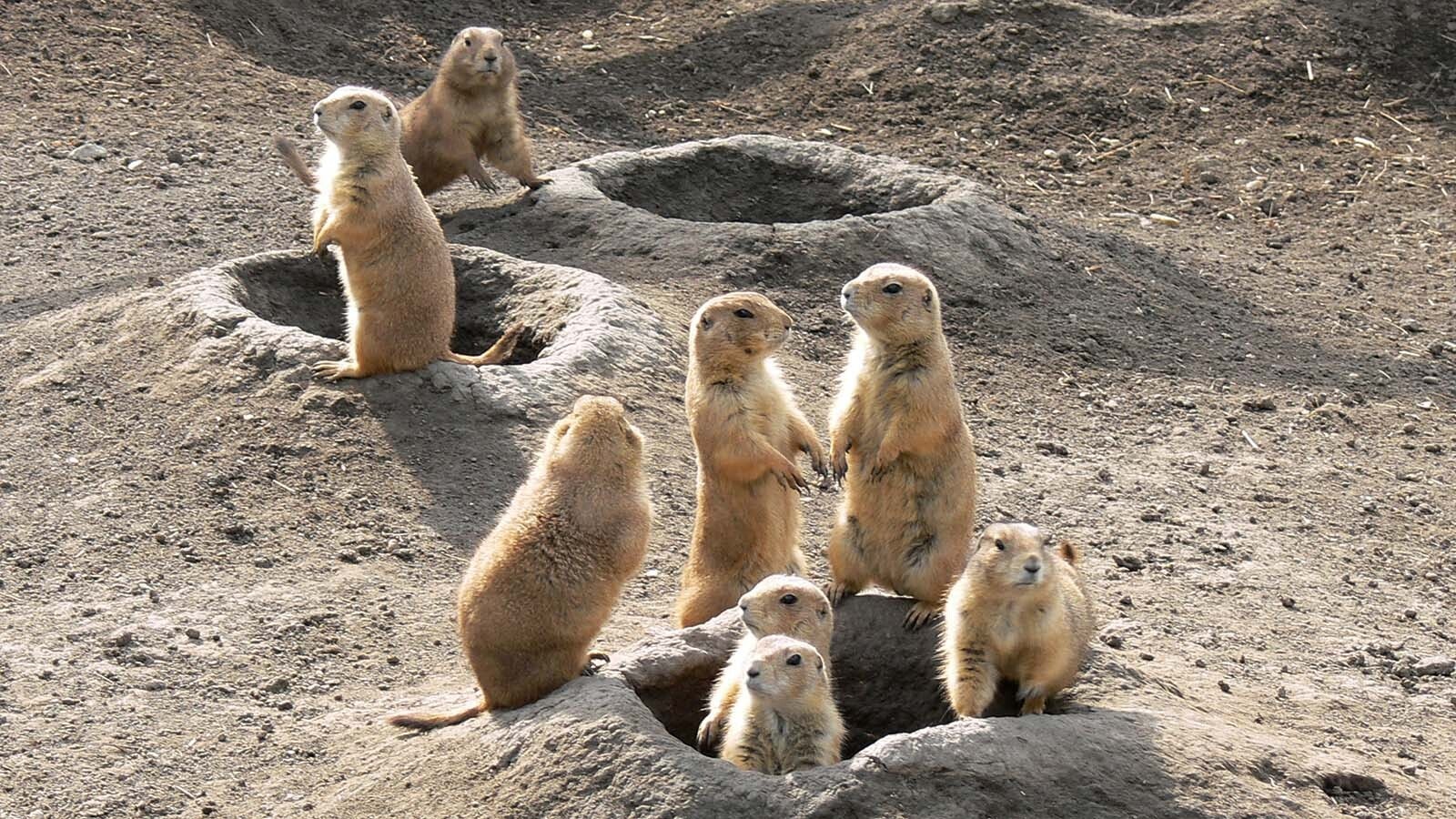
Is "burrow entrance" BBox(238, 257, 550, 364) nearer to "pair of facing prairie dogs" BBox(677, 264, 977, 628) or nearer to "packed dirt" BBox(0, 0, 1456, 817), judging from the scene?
"packed dirt" BBox(0, 0, 1456, 817)

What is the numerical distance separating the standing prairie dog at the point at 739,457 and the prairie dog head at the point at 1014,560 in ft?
4.67

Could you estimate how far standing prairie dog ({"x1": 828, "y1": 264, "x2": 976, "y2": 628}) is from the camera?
23.9ft

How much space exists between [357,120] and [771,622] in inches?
196

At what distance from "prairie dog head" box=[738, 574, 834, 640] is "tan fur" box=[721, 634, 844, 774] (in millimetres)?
253

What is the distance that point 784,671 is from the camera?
5.70 m

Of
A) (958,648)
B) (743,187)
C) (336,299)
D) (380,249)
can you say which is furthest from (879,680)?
(743,187)

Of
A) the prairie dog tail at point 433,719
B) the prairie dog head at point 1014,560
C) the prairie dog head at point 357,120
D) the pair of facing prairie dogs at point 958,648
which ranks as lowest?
the prairie dog tail at point 433,719

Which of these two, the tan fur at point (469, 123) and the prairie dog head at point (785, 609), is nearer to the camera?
the prairie dog head at point (785, 609)

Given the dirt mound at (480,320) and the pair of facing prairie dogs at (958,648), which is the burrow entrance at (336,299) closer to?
the dirt mound at (480,320)

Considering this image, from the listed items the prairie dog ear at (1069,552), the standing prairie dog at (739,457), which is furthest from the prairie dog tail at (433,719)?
the prairie dog ear at (1069,552)

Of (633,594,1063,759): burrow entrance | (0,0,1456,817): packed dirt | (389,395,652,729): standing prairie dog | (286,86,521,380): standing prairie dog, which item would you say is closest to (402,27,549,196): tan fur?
(0,0,1456,817): packed dirt

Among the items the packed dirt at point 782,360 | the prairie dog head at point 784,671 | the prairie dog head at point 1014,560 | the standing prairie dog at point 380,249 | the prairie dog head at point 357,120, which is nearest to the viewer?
the prairie dog head at point 784,671

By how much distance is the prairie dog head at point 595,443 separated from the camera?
21.1ft

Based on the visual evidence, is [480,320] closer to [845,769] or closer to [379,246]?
[379,246]
